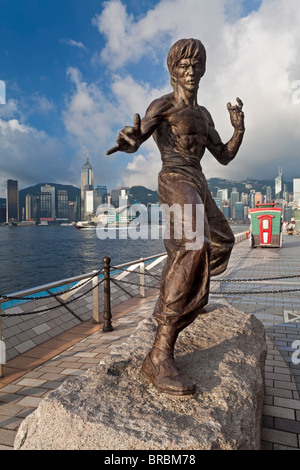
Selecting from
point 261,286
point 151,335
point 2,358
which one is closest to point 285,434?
point 151,335

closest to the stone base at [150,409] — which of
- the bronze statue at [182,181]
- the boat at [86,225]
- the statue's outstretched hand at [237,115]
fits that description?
the bronze statue at [182,181]

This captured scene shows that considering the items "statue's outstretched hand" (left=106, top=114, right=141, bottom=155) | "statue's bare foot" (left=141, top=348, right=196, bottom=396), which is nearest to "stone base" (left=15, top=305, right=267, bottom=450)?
"statue's bare foot" (left=141, top=348, right=196, bottom=396)

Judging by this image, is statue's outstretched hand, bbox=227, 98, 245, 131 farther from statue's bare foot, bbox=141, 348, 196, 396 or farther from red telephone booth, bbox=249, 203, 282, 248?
red telephone booth, bbox=249, 203, 282, 248

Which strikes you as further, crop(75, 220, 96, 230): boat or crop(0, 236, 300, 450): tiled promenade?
crop(75, 220, 96, 230): boat

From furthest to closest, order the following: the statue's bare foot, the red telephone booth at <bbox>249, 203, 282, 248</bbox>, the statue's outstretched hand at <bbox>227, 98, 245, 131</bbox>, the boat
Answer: the boat < the red telephone booth at <bbox>249, 203, 282, 248</bbox> < the statue's outstretched hand at <bbox>227, 98, 245, 131</bbox> < the statue's bare foot

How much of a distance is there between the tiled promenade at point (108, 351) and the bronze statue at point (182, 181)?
1052 mm

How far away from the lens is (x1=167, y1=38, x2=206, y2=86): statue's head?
8.34 feet

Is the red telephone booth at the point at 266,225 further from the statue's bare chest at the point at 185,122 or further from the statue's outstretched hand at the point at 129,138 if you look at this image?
the statue's outstretched hand at the point at 129,138

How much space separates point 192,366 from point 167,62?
251 centimetres

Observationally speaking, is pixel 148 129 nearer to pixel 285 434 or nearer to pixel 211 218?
pixel 211 218

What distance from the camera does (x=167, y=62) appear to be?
2.74 meters

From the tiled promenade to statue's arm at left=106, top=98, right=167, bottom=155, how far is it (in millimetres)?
2339

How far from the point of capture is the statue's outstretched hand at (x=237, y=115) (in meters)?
2.89

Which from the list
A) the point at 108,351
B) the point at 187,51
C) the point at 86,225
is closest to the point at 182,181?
the point at 187,51
